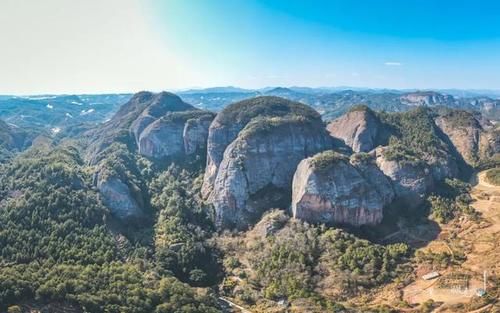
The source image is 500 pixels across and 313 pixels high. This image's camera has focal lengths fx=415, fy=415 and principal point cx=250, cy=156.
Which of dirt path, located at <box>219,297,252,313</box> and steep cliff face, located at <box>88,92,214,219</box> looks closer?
dirt path, located at <box>219,297,252,313</box>

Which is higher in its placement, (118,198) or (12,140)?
(12,140)

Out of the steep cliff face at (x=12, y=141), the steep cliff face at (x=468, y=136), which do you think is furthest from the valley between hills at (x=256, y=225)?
the steep cliff face at (x=12, y=141)

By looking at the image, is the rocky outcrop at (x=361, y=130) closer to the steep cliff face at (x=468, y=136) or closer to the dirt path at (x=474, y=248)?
the steep cliff face at (x=468, y=136)

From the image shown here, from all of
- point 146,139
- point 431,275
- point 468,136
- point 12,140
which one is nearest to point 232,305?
point 431,275

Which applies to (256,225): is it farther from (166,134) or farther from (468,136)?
(468,136)

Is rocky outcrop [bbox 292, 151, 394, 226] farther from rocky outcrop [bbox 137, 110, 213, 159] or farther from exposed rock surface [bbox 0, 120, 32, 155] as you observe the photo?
exposed rock surface [bbox 0, 120, 32, 155]

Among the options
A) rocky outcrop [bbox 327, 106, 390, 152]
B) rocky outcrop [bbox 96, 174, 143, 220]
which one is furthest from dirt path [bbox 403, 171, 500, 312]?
rocky outcrop [bbox 96, 174, 143, 220]
